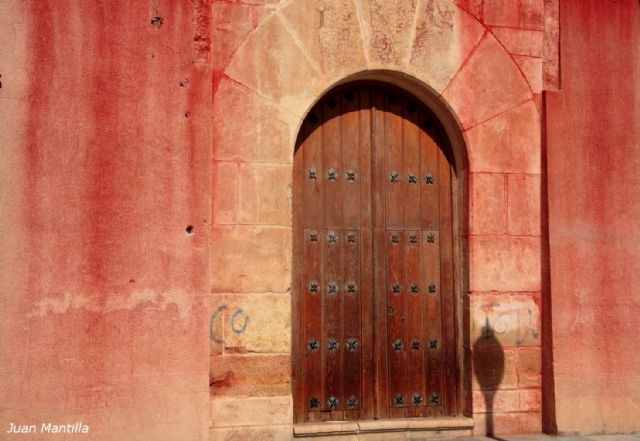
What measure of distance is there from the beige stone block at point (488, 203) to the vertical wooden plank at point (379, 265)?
0.72 metres

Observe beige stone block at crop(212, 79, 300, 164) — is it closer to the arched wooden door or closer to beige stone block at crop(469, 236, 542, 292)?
the arched wooden door

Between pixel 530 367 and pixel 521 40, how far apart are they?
8.79 ft

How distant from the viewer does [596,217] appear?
6.53 m

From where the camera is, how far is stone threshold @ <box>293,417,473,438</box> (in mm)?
5938

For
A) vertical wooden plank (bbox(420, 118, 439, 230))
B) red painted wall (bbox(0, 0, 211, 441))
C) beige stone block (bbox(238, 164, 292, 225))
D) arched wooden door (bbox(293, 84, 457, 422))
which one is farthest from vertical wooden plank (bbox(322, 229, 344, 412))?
red painted wall (bbox(0, 0, 211, 441))

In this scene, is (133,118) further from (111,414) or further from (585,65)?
(585,65)

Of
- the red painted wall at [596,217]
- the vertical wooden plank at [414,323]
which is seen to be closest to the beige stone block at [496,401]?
the red painted wall at [596,217]

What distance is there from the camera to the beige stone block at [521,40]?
6520 mm

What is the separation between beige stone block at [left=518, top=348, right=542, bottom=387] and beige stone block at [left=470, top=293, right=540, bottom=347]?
0.07m

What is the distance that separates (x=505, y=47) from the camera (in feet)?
21.4

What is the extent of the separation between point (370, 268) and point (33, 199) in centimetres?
260

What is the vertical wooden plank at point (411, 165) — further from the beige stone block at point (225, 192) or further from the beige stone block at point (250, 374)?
the beige stone block at point (250, 374)

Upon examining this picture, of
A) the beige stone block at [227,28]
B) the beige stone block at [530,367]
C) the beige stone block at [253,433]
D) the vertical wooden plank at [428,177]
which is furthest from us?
the vertical wooden plank at [428,177]

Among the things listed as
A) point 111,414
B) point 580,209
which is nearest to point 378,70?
point 580,209
